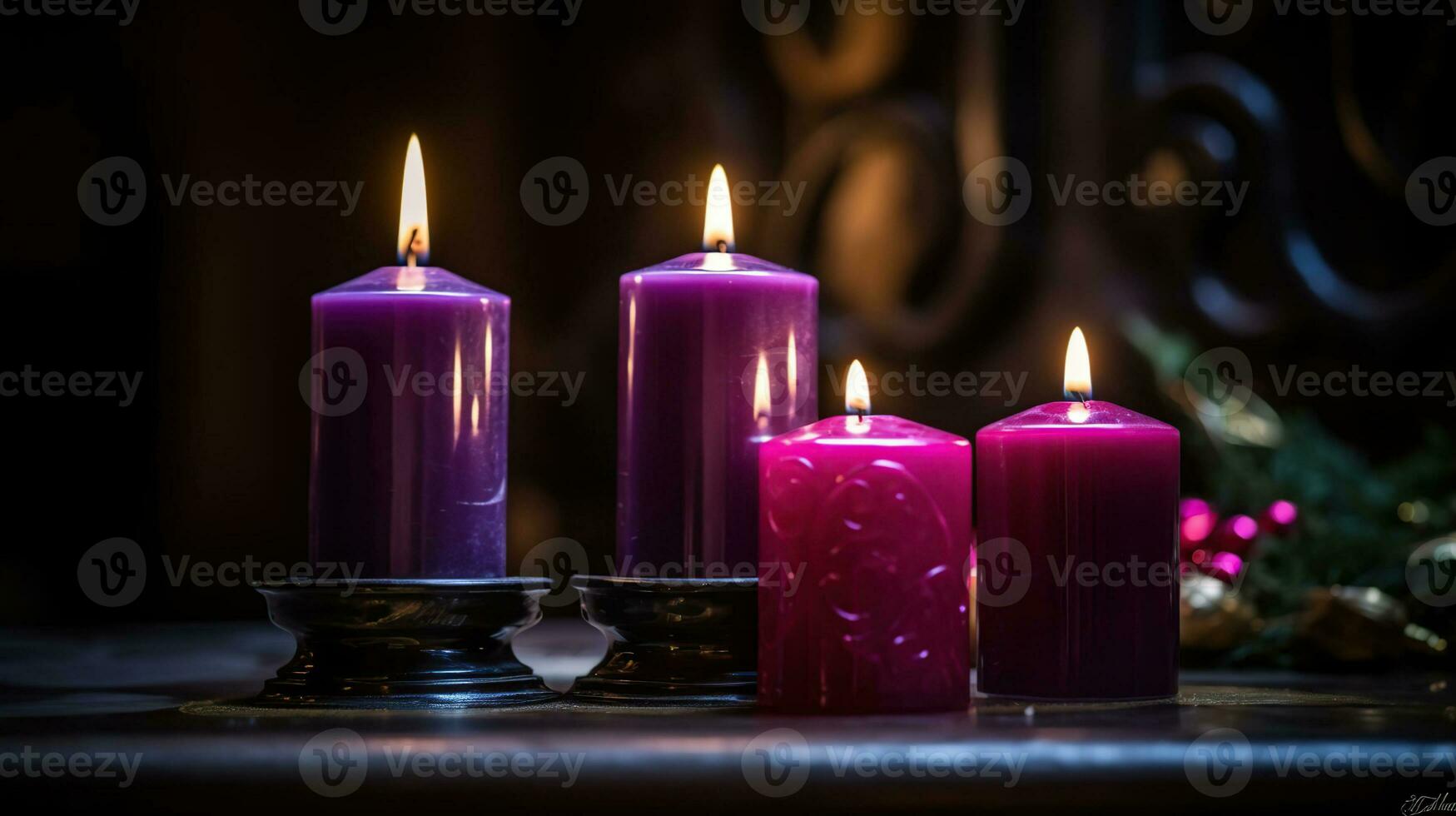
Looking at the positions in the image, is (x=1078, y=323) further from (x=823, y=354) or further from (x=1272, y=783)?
(x=1272, y=783)

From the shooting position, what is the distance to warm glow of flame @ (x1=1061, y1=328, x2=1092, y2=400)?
79 centimetres

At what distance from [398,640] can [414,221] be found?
0.77ft

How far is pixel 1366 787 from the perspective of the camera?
0.52 m

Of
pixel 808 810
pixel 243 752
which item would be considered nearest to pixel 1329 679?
pixel 808 810

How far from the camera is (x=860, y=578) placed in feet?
2.23

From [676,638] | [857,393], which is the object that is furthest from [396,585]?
[857,393]

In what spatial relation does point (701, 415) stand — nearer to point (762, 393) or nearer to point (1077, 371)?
point (762, 393)

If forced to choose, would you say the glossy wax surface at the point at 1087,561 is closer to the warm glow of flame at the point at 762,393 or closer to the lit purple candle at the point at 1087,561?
the lit purple candle at the point at 1087,561

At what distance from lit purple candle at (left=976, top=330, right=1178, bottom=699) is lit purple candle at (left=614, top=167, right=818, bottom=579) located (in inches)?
5.3

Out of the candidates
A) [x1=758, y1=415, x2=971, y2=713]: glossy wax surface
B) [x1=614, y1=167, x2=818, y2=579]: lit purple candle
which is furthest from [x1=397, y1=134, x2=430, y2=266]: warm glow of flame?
[x1=758, y1=415, x2=971, y2=713]: glossy wax surface

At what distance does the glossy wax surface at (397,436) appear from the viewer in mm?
704

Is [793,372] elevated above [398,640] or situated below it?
above

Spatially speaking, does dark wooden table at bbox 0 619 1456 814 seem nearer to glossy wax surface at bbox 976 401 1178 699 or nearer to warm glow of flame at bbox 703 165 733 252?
glossy wax surface at bbox 976 401 1178 699

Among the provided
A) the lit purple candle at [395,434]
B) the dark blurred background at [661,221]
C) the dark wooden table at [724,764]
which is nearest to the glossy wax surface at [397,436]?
the lit purple candle at [395,434]
